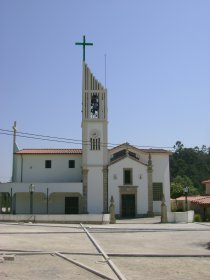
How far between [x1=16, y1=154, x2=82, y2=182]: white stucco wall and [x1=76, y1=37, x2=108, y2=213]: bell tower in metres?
2.77

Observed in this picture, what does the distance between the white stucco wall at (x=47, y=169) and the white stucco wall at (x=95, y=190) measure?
110 inches

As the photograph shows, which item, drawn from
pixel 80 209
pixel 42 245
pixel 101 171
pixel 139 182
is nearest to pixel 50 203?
pixel 80 209

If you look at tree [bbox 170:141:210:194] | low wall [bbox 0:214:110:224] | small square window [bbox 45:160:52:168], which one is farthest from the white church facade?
tree [bbox 170:141:210:194]

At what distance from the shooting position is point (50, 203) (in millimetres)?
47000

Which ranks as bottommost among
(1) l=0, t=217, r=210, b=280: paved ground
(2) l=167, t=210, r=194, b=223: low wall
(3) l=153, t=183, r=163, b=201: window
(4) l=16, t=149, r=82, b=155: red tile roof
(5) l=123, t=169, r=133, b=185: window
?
(1) l=0, t=217, r=210, b=280: paved ground

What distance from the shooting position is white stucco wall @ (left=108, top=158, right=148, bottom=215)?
4572 cm

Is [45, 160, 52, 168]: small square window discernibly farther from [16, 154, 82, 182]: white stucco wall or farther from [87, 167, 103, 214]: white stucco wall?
[87, 167, 103, 214]: white stucco wall

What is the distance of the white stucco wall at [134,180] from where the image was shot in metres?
45.7

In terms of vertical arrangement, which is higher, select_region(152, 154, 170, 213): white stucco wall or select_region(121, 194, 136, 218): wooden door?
select_region(152, 154, 170, 213): white stucco wall

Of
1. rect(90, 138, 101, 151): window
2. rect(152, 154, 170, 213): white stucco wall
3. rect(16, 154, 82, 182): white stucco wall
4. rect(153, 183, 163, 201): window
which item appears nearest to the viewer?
rect(152, 154, 170, 213): white stucco wall

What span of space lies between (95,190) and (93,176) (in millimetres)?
1439

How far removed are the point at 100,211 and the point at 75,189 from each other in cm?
337

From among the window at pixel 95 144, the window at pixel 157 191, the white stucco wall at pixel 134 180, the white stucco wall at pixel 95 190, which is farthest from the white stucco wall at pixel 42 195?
the window at pixel 157 191

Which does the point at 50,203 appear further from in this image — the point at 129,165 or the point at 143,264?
the point at 143,264
